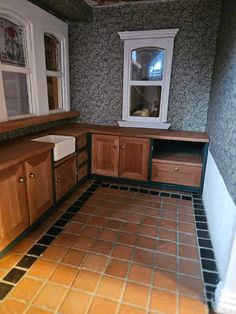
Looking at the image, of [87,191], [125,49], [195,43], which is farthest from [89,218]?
[195,43]

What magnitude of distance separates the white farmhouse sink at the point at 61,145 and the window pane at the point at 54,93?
0.60 metres

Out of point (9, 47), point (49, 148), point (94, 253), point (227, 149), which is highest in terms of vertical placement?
point (9, 47)

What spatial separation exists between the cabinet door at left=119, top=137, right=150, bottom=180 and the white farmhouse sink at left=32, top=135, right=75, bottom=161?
27.5 inches

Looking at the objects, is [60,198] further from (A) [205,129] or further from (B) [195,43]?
(B) [195,43]

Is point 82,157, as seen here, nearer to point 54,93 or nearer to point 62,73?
point 54,93

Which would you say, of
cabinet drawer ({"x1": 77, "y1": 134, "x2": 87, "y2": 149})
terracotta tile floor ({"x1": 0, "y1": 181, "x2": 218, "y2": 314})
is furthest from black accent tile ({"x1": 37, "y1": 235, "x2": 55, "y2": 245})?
cabinet drawer ({"x1": 77, "y1": 134, "x2": 87, "y2": 149})

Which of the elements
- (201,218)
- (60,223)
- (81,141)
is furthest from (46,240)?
(201,218)

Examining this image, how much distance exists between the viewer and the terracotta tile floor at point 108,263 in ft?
4.55

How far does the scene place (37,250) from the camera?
1.82m

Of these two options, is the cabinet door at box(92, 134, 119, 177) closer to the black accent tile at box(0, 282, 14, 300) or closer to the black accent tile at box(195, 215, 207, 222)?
the black accent tile at box(195, 215, 207, 222)

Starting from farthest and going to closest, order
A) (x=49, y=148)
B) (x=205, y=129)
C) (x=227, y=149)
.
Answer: (x=205, y=129) < (x=49, y=148) < (x=227, y=149)

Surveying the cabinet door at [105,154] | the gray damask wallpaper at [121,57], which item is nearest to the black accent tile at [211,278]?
the cabinet door at [105,154]

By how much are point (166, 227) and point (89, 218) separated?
782 mm

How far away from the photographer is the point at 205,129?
10.1ft
